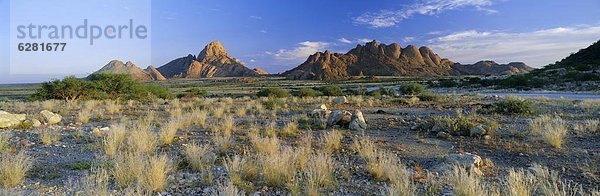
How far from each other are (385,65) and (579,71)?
334 feet

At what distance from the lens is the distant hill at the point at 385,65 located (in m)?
144

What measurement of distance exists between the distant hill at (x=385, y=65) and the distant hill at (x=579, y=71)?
75.6 metres

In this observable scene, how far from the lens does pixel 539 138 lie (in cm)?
Result: 855

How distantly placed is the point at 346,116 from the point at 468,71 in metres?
173

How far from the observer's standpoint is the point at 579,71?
49.7 m

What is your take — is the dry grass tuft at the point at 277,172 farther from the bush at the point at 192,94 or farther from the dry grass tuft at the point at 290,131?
the bush at the point at 192,94

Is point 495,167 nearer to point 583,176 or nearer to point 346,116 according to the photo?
point 583,176

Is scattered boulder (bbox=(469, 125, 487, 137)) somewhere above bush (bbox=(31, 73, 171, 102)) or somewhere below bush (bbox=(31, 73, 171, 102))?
below

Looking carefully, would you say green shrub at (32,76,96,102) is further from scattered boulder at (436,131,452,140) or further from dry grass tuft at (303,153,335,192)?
dry grass tuft at (303,153,335,192)

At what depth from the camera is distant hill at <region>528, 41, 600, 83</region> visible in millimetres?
43381

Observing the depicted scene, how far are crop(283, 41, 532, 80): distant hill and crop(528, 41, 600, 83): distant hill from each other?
75.6m

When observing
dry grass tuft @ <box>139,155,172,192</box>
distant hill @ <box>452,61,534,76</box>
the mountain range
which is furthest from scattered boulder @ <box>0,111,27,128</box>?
distant hill @ <box>452,61,534,76</box>

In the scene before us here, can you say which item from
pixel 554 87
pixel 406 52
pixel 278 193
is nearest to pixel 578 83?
A: pixel 554 87

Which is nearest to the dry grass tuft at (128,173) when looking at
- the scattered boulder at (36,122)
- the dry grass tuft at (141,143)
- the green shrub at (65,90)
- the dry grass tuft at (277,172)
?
the dry grass tuft at (141,143)
